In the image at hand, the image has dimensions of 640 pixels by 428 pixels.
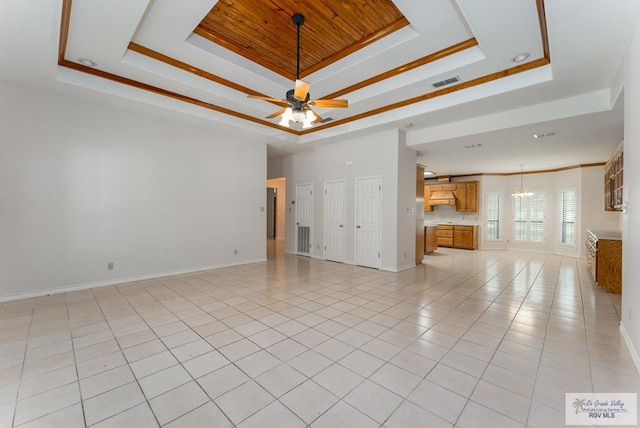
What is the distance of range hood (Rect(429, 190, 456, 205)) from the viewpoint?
10.0 meters

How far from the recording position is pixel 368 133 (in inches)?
237

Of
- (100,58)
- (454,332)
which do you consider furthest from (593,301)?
(100,58)

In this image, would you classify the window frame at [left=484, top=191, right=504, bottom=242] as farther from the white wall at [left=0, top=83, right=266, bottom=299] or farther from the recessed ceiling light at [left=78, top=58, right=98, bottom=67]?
the recessed ceiling light at [left=78, top=58, right=98, bottom=67]

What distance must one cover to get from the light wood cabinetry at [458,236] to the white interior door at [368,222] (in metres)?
5.22

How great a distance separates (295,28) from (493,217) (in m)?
9.37

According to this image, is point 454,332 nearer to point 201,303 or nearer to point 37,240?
point 201,303

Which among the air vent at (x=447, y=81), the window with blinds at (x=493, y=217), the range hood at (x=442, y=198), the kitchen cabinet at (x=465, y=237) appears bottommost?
the kitchen cabinet at (x=465, y=237)

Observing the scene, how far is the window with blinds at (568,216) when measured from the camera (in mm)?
8148

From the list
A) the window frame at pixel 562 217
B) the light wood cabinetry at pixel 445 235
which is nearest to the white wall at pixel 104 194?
the light wood cabinetry at pixel 445 235

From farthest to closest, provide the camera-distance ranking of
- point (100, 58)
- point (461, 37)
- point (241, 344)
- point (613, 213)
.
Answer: point (613, 213) < point (100, 58) < point (461, 37) < point (241, 344)

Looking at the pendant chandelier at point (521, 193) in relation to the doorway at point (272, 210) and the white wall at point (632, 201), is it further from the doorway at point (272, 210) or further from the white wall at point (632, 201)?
the doorway at point (272, 210)

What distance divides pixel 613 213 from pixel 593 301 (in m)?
5.20

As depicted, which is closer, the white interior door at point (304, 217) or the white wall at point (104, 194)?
the white wall at point (104, 194)

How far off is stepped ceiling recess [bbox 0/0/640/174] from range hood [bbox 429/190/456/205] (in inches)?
178
